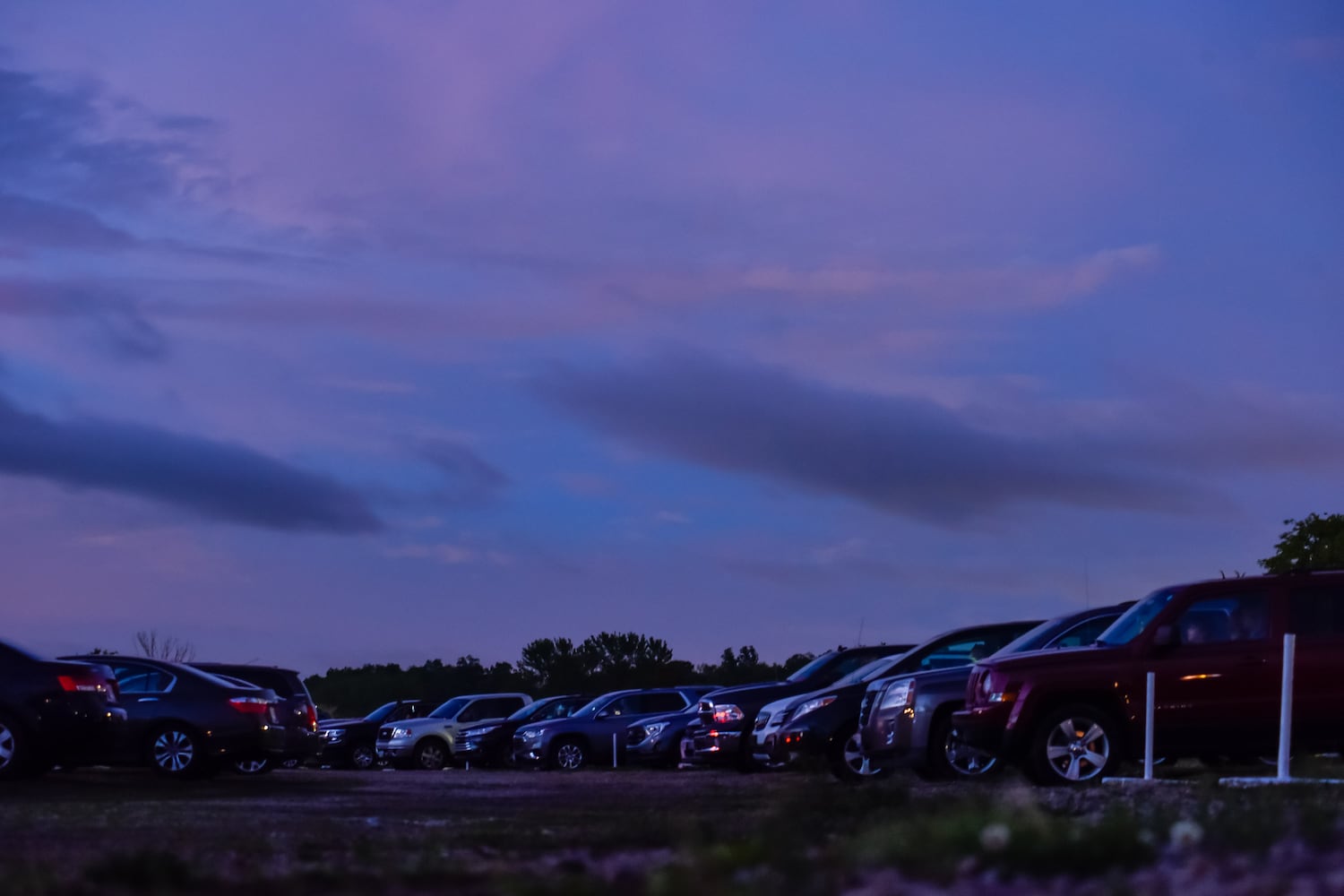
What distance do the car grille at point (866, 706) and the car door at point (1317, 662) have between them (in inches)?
174

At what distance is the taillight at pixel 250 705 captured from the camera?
19.6m

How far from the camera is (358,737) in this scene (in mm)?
36781

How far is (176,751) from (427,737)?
15.8 metres

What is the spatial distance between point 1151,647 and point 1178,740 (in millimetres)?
763

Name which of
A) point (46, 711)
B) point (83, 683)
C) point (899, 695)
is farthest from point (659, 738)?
point (46, 711)

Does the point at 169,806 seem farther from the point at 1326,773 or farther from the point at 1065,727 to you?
the point at 1326,773

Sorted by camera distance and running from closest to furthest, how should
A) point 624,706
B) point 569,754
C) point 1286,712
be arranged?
1. point 1286,712
2. point 569,754
3. point 624,706

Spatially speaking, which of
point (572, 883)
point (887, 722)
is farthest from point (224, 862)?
point (887, 722)

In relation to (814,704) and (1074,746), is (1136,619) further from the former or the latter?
(814,704)

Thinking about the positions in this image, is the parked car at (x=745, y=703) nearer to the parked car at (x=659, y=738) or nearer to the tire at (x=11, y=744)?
the parked car at (x=659, y=738)

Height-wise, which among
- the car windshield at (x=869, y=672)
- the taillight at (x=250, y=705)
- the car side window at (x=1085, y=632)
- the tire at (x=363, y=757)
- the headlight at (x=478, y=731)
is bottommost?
the tire at (x=363, y=757)

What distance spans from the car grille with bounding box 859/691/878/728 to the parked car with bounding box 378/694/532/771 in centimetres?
1791

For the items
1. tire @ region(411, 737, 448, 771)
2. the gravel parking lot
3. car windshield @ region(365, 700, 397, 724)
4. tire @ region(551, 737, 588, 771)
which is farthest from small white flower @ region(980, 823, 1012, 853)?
car windshield @ region(365, 700, 397, 724)

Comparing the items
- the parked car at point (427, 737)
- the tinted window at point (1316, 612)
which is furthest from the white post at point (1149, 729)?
the parked car at point (427, 737)
